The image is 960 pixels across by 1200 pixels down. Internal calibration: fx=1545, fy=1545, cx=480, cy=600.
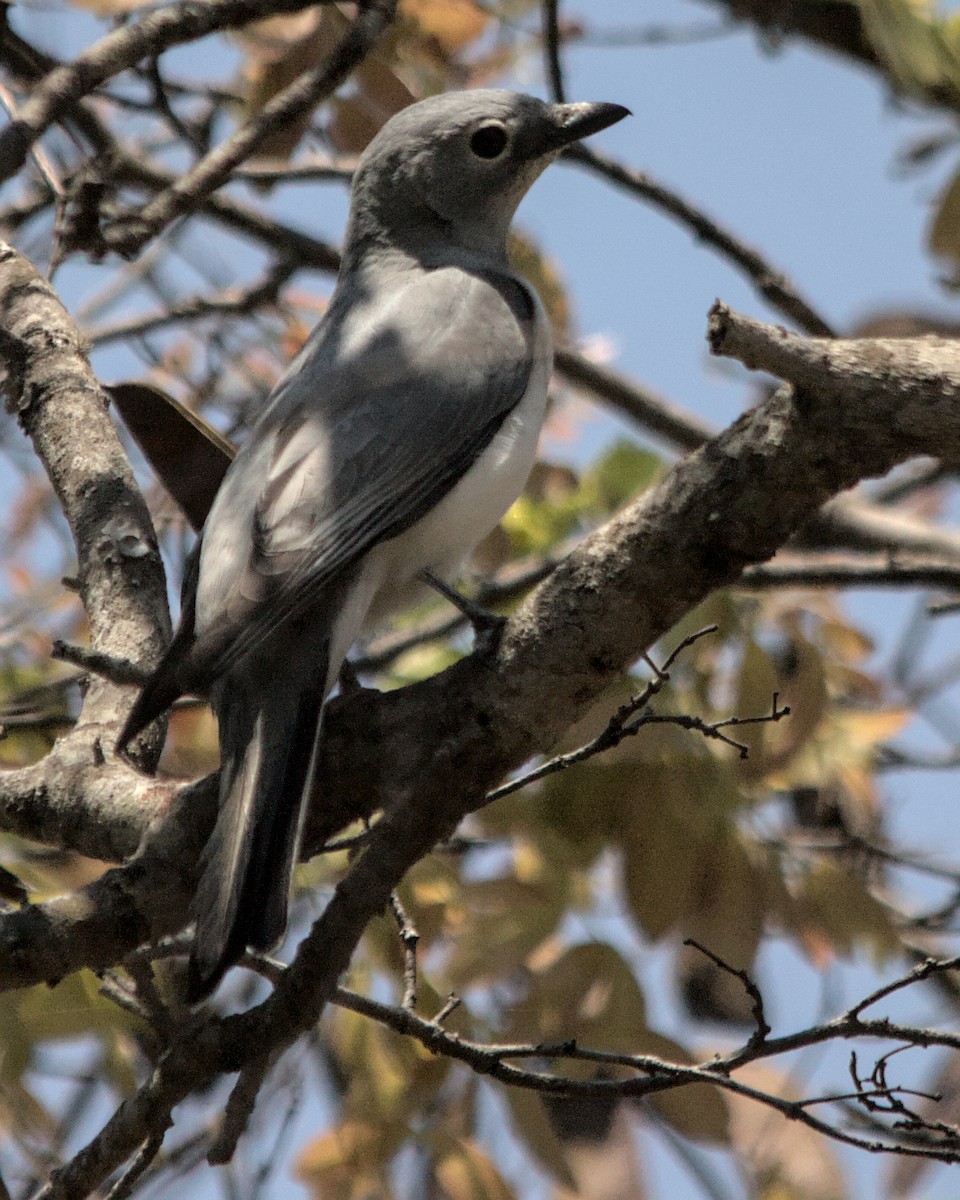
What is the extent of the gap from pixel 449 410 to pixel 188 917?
1499 millimetres

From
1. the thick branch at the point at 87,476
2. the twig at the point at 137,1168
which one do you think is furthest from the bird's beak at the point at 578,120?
the twig at the point at 137,1168

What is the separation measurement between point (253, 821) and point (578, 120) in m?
2.79

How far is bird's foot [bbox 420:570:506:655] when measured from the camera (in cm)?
289

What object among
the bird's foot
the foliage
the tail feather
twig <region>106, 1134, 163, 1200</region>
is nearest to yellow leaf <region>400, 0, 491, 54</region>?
the foliage

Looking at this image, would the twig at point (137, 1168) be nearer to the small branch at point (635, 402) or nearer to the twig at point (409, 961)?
the twig at point (409, 961)

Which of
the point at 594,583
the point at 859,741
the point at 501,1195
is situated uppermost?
the point at 859,741

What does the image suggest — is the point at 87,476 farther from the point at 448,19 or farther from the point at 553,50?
the point at 553,50

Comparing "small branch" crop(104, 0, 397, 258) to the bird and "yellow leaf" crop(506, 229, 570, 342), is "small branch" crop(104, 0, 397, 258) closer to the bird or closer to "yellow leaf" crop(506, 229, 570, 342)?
the bird

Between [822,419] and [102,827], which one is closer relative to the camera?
[822,419]

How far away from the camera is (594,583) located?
2771 mm

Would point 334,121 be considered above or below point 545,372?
above

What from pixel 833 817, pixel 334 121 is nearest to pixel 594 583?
pixel 334 121

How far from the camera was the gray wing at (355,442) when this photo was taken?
3150mm

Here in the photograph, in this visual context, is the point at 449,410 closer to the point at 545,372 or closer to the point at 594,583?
the point at 545,372
